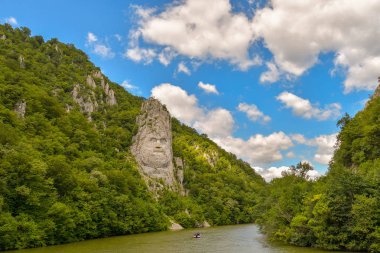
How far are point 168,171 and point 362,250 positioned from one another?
87273 mm

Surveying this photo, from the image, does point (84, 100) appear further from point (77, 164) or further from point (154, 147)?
point (77, 164)

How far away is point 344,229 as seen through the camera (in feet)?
111

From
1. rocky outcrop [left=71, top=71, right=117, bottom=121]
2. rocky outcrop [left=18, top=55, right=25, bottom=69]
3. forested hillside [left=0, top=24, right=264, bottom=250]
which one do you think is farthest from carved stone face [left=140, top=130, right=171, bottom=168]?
rocky outcrop [left=18, top=55, right=25, bottom=69]

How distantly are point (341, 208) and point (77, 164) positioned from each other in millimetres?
48806

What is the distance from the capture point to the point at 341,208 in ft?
111

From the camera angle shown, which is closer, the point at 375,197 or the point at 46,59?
the point at 375,197

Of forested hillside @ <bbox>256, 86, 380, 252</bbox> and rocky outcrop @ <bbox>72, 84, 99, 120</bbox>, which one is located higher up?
rocky outcrop @ <bbox>72, 84, 99, 120</bbox>

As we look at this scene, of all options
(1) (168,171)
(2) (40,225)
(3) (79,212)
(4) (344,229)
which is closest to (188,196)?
(1) (168,171)

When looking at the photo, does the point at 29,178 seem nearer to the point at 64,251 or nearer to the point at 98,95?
the point at 64,251

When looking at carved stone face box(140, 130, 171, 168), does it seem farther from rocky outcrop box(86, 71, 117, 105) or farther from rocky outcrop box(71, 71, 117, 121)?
rocky outcrop box(86, 71, 117, 105)

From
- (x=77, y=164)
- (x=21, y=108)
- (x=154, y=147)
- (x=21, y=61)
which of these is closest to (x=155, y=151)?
(x=154, y=147)

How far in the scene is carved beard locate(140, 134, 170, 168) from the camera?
4531 inches

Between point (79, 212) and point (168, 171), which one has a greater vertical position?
point (168, 171)

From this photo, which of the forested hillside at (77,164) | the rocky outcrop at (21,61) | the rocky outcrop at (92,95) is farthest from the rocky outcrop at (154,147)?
the rocky outcrop at (21,61)
